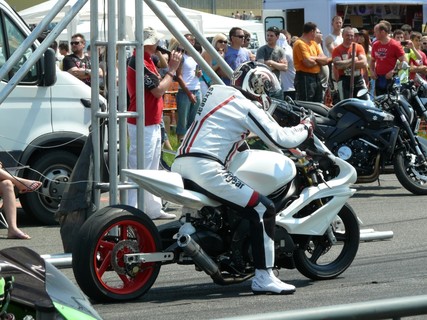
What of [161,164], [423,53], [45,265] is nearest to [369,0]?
[423,53]

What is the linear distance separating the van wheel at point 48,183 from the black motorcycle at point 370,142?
3.11 meters

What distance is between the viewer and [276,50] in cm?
1780

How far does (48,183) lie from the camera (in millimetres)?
11961

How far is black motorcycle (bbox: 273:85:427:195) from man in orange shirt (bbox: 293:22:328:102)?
354 centimetres

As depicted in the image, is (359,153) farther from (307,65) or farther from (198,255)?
(198,255)

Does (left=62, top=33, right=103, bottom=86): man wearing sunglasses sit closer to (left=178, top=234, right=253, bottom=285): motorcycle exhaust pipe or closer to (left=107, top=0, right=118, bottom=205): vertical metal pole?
(left=107, top=0, right=118, bottom=205): vertical metal pole

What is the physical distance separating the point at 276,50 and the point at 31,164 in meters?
6.74

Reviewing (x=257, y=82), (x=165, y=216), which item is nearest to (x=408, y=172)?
(x=165, y=216)

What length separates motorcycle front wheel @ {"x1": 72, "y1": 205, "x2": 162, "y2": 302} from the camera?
7.71m

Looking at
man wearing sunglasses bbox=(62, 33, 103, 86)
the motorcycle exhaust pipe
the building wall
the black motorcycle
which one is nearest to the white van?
the black motorcycle

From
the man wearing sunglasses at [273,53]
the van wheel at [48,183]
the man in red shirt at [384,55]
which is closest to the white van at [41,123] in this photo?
the van wheel at [48,183]

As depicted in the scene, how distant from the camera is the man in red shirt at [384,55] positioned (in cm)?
1870

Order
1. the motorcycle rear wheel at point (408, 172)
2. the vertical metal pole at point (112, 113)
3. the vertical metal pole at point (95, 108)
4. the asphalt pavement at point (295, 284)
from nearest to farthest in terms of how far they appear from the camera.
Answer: the asphalt pavement at point (295, 284) < the vertical metal pole at point (112, 113) < the vertical metal pole at point (95, 108) < the motorcycle rear wheel at point (408, 172)

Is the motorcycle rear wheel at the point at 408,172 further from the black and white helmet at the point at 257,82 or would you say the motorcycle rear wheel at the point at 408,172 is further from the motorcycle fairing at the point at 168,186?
the motorcycle fairing at the point at 168,186
